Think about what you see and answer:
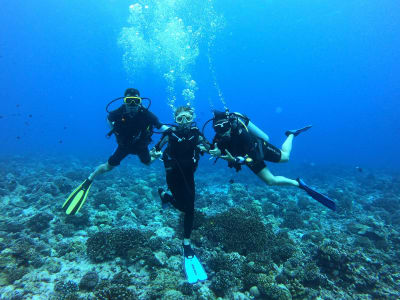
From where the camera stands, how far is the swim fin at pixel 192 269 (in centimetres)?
567

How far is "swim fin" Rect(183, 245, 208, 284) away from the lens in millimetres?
5666

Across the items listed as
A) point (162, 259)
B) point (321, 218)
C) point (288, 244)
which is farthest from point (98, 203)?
point (321, 218)

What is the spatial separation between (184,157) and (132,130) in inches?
97.0

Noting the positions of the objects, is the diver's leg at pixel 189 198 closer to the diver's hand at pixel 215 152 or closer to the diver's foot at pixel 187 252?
the diver's foot at pixel 187 252

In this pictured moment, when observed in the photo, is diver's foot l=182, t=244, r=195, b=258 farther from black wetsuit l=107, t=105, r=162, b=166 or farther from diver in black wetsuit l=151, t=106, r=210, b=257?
black wetsuit l=107, t=105, r=162, b=166

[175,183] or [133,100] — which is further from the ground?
[133,100]

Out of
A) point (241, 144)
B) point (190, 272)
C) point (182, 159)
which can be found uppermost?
point (241, 144)

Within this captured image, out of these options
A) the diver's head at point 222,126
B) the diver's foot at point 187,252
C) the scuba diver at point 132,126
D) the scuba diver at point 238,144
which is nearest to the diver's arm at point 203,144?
the scuba diver at point 238,144

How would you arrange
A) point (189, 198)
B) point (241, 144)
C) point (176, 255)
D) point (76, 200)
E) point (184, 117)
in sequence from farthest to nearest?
1. point (76, 200)
2. point (176, 255)
3. point (241, 144)
4. point (189, 198)
5. point (184, 117)

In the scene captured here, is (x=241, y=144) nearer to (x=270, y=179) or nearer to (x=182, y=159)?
(x=270, y=179)

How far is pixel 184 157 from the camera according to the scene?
19.2ft

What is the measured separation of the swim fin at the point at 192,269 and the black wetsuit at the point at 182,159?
49.8 inches

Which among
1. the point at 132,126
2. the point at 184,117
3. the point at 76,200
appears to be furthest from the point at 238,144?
the point at 76,200

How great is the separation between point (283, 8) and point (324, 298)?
116720 mm
